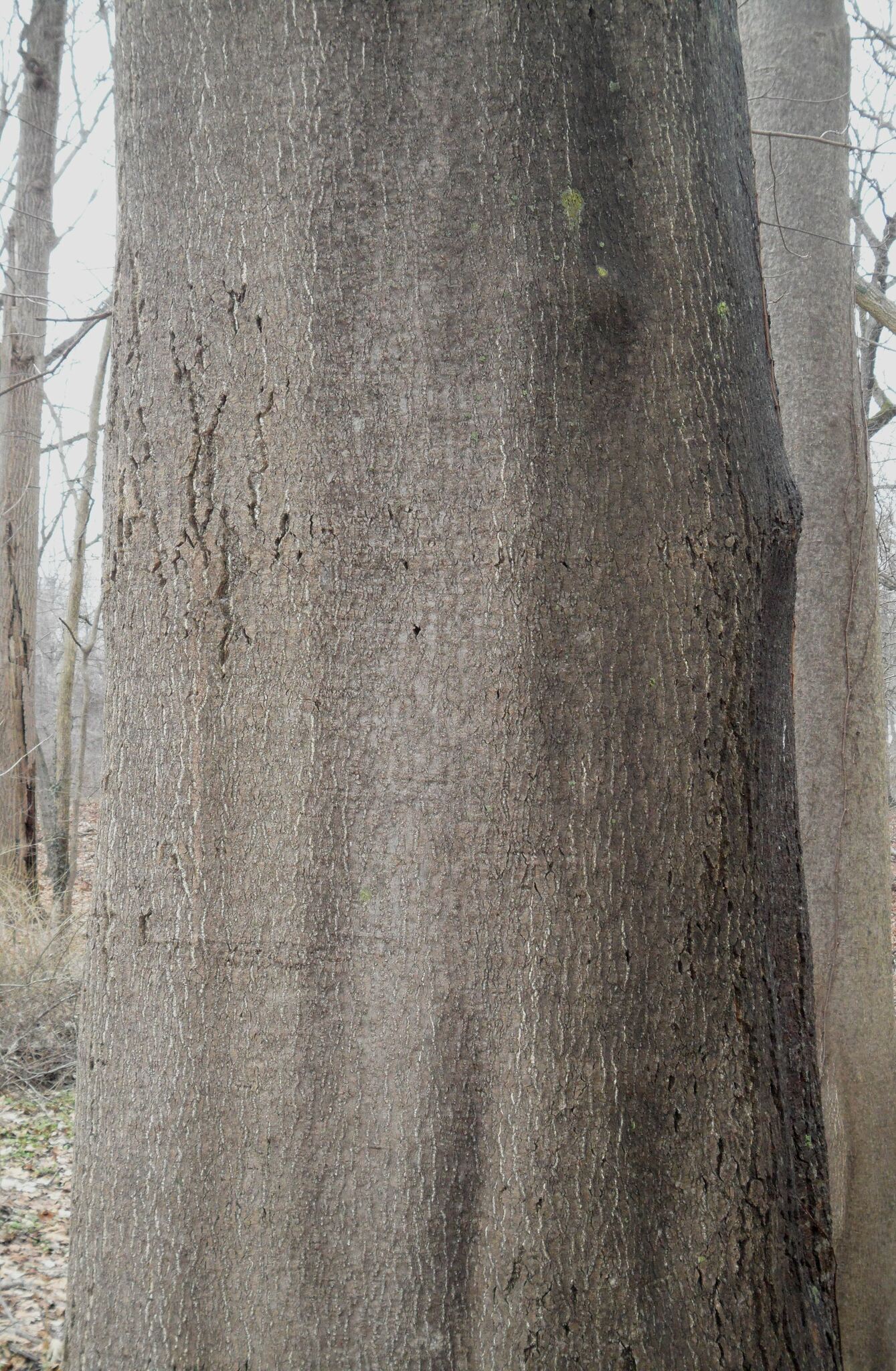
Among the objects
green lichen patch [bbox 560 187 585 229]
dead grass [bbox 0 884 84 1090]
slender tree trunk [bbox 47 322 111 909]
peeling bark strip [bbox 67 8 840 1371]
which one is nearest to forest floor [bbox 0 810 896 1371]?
dead grass [bbox 0 884 84 1090]

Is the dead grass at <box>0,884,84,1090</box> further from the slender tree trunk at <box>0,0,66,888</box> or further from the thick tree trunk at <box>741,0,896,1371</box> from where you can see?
the thick tree trunk at <box>741,0,896,1371</box>

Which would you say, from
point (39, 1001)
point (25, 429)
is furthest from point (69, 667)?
point (39, 1001)

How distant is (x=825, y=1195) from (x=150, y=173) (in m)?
2.12

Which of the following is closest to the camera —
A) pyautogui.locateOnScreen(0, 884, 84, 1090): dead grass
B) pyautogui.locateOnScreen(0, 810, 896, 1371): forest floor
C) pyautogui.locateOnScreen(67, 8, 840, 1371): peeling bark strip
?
pyautogui.locateOnScreen(67, 8, 840, 1371): peeling bark strip

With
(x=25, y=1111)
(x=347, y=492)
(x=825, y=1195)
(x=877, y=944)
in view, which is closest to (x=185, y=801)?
(x=347, y=492)

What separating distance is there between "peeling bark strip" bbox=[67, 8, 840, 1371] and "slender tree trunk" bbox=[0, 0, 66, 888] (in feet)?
26.2

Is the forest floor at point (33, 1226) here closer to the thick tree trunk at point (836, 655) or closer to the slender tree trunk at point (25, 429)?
the thick tree trunk at point (836, 655)

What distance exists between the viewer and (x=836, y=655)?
3.77 meters

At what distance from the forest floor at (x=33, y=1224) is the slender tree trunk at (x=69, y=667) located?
405 cm

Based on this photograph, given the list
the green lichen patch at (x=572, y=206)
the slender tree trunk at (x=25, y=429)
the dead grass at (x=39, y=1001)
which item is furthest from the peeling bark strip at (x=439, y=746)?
the slender tree trunk at (x=25, y=429)

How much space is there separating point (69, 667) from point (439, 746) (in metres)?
9.63

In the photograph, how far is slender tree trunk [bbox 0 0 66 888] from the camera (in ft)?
30.5

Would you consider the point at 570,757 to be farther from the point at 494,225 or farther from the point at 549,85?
the point at 549,85

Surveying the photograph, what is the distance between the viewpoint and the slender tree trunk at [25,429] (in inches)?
366
